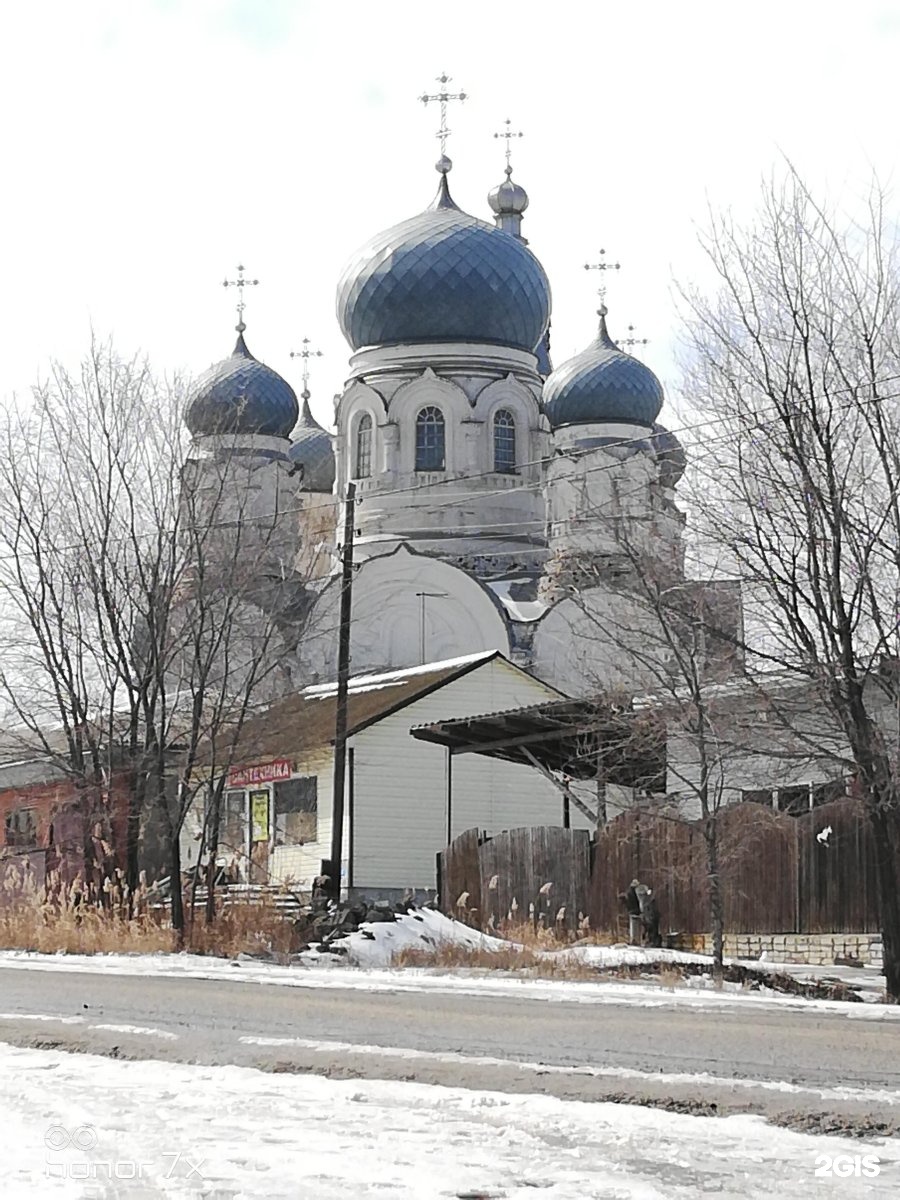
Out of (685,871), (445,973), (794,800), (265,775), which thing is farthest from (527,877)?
(445,973)

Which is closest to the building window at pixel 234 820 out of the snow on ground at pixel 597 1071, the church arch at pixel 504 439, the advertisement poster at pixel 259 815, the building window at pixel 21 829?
the advertisement poster at pixel 259 815

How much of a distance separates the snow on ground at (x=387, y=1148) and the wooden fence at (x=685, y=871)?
17.2 meters

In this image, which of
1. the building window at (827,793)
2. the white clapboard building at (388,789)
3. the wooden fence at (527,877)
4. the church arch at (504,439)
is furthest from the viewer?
the church arch at (504,439)

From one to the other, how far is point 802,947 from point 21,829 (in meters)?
20.0

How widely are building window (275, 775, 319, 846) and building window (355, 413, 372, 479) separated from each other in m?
21.8

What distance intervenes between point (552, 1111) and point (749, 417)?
467 inches

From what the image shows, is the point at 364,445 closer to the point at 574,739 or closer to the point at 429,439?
the point at 429,439

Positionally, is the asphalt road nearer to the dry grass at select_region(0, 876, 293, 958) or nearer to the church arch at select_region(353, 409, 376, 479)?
the dry grass at select_region(0, 876, 293, 958)

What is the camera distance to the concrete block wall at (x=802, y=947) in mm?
25281

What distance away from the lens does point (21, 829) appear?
40781mm

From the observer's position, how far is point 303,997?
1421 centimetres

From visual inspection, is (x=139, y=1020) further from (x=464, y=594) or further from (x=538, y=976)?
(x=464, y=594)

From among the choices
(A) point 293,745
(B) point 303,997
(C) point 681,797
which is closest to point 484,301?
(A) point 293,745

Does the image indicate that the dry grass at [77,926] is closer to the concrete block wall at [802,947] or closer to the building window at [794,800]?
the concrete block wall at [802,947]
